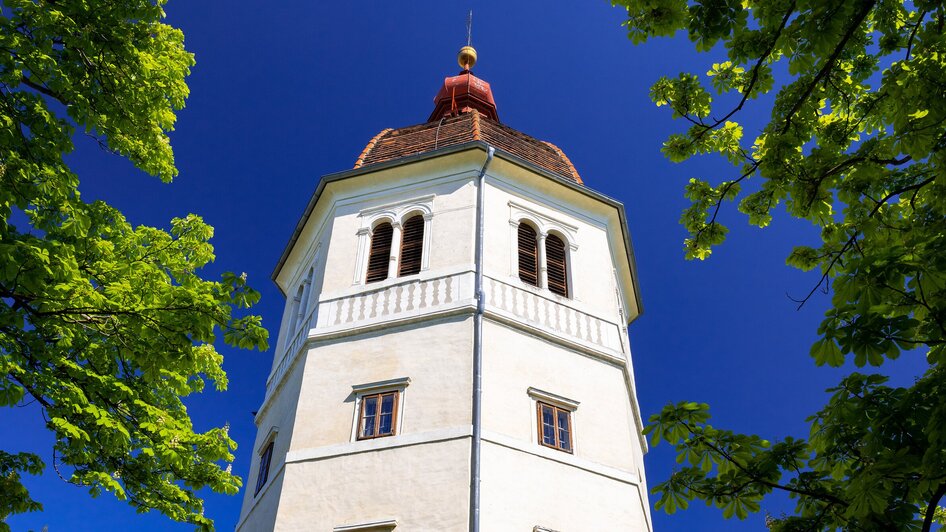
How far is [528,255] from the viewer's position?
1872 cm

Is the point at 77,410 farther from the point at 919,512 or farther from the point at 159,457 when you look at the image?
the point at 919,512

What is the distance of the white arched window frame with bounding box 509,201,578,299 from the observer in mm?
18328

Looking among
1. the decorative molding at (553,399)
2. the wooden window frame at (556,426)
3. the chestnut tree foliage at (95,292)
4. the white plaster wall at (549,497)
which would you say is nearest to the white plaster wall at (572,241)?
the decorative molding at (553,399)

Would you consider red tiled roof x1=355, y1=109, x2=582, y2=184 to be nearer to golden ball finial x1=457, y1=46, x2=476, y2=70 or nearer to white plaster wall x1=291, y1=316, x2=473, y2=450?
white plaster wall x1=291, y1=316, x2=473, y2=450

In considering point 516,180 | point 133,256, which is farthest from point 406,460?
point 516,180

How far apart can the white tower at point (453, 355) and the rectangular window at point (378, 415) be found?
0.09 feet

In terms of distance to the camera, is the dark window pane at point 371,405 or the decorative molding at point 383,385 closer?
the dark window pane at point 371,405

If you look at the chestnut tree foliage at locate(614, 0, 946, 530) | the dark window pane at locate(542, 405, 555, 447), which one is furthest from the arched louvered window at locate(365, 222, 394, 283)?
the chestnut tree foliage at locate(614, 0, 946, 530)

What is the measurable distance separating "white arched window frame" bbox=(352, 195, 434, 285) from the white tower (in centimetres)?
5

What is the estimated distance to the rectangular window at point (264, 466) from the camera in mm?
16719

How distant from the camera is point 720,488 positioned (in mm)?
6957

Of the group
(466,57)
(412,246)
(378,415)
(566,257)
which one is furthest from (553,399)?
(466,57)

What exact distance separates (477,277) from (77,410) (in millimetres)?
9280

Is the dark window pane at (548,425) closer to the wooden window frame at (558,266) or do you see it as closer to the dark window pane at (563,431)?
the dark window pane at (563,431)
